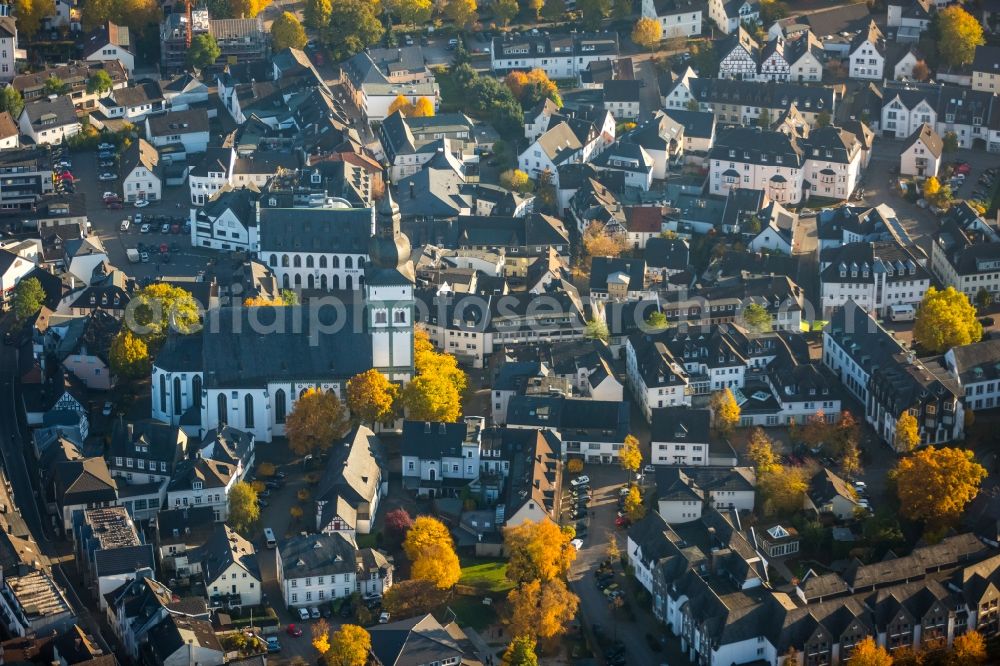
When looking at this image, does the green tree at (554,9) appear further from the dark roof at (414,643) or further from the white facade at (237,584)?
the dark roof at (414,643)

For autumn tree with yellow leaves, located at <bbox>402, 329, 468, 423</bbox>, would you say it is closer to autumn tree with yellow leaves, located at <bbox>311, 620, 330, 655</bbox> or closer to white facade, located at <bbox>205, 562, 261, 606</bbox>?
white facade, located at <bbox>205, 562, 261, 606</bbox>

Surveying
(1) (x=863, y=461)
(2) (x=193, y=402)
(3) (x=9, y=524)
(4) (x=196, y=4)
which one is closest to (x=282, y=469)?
→ (2) (x=193, y=402)

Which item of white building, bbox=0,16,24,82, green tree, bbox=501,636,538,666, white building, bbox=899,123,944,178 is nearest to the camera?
green tree, bbox=501,636,538,666

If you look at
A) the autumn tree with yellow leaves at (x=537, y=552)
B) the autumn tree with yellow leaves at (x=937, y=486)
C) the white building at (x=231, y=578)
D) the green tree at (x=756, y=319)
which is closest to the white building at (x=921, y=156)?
the green tree at (x=756, y=319)

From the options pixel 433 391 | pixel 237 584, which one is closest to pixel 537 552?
pixel 237 584

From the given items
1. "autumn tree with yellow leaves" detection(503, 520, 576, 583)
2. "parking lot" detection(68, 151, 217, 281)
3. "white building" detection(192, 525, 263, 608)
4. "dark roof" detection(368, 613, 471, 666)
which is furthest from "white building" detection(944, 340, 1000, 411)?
"parking lot" detection(68, 151, 217, 281)

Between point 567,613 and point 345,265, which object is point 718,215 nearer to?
point 345,265
